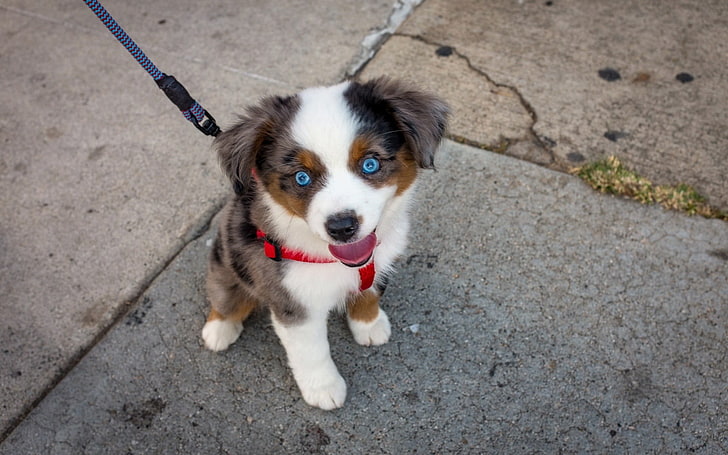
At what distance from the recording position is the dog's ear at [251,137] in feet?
7.03

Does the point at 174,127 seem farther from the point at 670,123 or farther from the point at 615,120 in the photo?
the point at 670,123

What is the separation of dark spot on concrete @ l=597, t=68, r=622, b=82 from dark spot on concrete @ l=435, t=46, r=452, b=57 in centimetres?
111

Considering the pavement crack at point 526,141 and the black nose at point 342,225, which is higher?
the black nose at point 342,225

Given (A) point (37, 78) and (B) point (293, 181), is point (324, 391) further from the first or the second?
(A) point (37, 78)

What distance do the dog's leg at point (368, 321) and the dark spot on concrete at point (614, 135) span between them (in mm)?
2013

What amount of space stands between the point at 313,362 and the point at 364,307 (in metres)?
0.36

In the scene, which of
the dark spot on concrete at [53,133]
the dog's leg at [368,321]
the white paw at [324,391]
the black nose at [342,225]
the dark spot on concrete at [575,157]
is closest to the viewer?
the black nose at [342,225]

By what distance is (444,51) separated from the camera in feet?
14.8


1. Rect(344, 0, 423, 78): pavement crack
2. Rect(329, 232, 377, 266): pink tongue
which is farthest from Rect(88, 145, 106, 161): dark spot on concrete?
Rect(329, 232, 377, 266): pink tongue

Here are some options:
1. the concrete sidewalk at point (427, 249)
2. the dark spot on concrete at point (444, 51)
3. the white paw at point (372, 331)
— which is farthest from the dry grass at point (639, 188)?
the white paw at point (372, 331)

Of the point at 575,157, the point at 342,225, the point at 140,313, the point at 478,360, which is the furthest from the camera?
the point at 575,157

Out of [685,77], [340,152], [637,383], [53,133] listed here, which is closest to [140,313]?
[340,152]

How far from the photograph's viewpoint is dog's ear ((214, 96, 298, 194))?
7.03 feet

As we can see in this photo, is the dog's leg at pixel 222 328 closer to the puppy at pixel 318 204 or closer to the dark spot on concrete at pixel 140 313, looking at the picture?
the puppy at pixel 318 204
